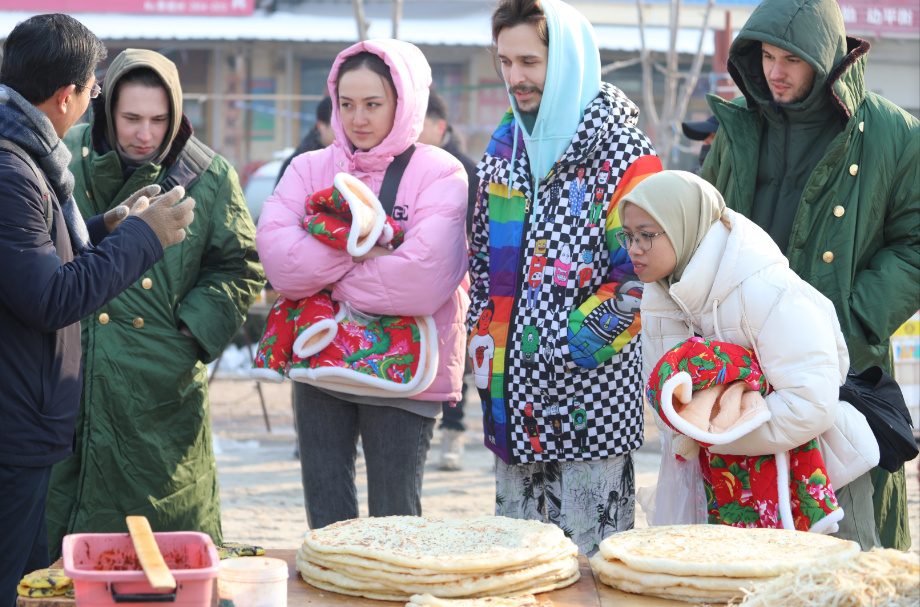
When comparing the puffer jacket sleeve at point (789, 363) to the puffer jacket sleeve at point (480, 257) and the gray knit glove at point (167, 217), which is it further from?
the gray knit glove at point (167, 217)

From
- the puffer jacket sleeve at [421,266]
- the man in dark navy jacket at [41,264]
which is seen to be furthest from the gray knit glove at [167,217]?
the puffer jacket sleeve at [421,266]

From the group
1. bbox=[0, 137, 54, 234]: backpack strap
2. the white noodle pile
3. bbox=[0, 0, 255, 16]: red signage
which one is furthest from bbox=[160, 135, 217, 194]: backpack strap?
bbox=[0, 0, 255, 16]: red signage

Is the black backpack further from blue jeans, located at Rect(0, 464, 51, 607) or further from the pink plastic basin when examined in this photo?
blue jeans, located at Rect(0, 464, 51, 607)

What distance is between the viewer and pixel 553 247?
3.15 m

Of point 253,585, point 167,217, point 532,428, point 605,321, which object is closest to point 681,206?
point 605,321

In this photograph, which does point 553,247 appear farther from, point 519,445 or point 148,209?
point 148,209

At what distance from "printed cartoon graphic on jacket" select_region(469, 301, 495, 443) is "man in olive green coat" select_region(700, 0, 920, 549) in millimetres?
969

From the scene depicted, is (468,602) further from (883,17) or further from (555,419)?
(883,17)

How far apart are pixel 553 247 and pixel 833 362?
958mm

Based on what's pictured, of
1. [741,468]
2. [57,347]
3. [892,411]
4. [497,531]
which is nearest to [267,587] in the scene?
[497,531]

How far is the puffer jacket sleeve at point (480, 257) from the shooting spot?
3.33 meters

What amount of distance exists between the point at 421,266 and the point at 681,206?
974 millimetres

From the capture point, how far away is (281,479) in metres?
6.62

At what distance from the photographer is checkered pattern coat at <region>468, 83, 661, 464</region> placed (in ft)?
10.1
